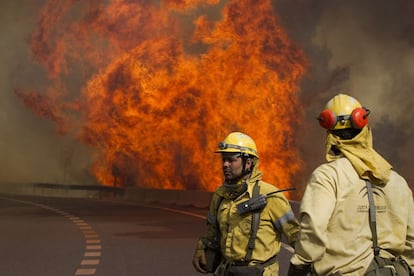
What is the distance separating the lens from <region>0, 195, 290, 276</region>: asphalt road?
1135cm

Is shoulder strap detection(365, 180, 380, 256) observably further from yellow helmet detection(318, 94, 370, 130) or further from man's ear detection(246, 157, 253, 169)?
man's ear detection(246, 157, 253, 169)

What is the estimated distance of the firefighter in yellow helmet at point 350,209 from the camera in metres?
3.79

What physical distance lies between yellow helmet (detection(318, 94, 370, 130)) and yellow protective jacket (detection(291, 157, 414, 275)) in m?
0.19

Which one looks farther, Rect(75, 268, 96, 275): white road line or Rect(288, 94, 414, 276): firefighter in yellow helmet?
Rect(75, 268, 96, 275): white road line

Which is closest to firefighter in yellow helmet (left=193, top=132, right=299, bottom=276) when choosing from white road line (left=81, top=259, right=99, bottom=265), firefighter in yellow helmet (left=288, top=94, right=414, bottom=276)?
firefighter in yellow helmet (left=288, top=94, right=414, bottom=276)

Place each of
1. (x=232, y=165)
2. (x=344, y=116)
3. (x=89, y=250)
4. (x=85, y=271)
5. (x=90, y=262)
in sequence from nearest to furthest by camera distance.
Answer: (x=344, y=116) → (x=232, y=165) → (x=85, y=271) → (x=90, y=262) → (x=89, y=250)

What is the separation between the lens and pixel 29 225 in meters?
20.0

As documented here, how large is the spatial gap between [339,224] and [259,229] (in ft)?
4.53

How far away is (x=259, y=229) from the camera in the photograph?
17.0 feet

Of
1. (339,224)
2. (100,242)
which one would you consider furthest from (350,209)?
(100,242)

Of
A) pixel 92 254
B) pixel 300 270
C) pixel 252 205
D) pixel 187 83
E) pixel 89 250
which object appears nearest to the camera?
pixel 300 270

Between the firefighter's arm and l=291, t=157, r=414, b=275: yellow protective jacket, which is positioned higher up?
l=291, t=157, r=414, b=275: yellow protective jacket

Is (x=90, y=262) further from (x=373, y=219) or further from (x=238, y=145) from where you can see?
(x=373, y=219)

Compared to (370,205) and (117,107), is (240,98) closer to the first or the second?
(117,107)
